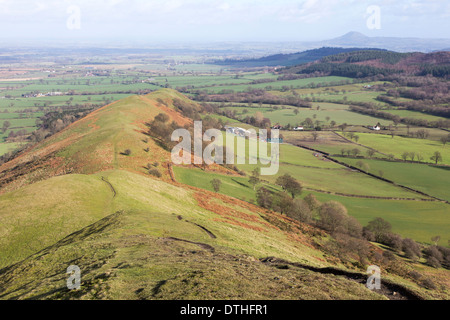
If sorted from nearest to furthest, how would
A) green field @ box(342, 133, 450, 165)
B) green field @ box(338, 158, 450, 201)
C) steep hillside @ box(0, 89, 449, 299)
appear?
steep hillside @ box(0, 89, 449, 299) < green field @ box(338, 158, 450, 201) < green field @ box(342, 133, 450, 165)

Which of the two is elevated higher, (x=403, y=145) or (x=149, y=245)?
(x=149, y=245)

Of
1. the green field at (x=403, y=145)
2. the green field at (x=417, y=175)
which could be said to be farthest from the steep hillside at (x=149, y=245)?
the green field at (x=403, y=145)

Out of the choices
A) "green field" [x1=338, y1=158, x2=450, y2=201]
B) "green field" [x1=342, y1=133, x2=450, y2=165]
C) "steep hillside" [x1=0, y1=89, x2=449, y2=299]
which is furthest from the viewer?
"green field" [x1=342, y1=133, x2=450, y2=165]

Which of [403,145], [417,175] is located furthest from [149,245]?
[403,145]

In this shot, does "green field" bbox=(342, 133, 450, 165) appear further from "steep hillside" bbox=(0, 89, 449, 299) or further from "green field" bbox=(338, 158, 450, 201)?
"steep hillside" bbox=(0, 89, 449, 299)

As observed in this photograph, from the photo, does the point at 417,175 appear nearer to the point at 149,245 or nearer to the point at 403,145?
the point at 403,145

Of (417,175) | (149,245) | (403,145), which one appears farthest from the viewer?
(403,145)

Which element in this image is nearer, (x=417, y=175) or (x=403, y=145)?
(x=417, y=175)

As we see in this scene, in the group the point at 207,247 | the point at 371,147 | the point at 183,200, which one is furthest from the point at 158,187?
the point at 371,147

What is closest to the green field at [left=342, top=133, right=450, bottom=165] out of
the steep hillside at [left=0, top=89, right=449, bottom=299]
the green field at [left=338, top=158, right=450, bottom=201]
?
the green field at [left=338, top=158, right=450, bottom=201]
